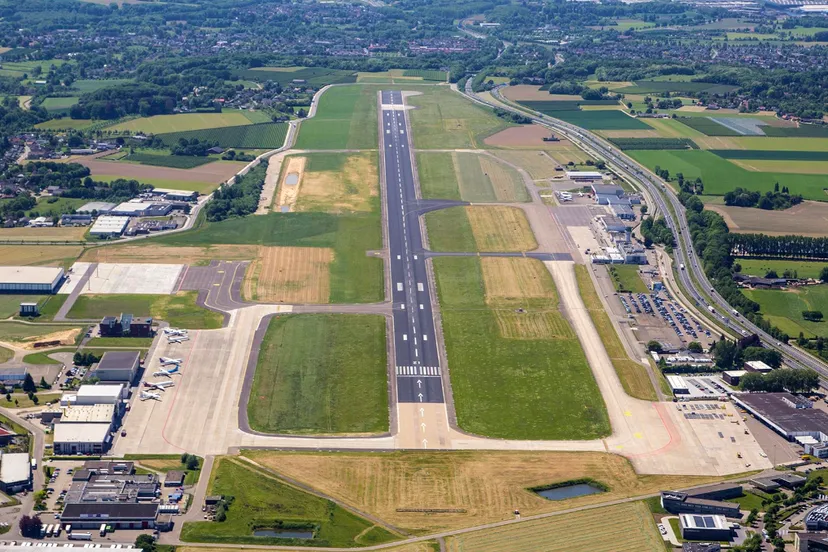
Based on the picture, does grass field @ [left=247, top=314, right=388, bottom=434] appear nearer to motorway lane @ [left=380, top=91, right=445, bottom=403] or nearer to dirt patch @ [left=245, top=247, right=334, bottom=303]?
motorway lane @ [left=380, top=91, right=445, bottom=403]

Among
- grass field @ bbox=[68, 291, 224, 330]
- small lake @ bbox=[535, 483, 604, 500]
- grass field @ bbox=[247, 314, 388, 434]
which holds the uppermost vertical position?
grass field @ bbox=[68, 291, 224, 330]

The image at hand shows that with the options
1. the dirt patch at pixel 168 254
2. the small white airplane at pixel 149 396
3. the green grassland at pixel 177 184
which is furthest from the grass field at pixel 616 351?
Answer: the green grassland at pixel 177 184

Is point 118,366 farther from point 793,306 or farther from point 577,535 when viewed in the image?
point 793,306

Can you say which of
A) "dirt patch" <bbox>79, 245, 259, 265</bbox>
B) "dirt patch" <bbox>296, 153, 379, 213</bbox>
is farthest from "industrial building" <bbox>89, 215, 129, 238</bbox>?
"dirt patch" <bbox>296, 153, 379, 213</bbox>

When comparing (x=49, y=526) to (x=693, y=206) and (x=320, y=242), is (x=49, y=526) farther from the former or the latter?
(x=693, y=206)

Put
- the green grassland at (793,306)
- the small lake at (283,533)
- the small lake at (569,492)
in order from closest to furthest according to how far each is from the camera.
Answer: the small lake at (283,533) → the small lake at (569,492) → the green grassland at (793,306)

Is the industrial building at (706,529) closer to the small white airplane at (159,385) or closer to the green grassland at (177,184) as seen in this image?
the small white airplane at (159,385)
